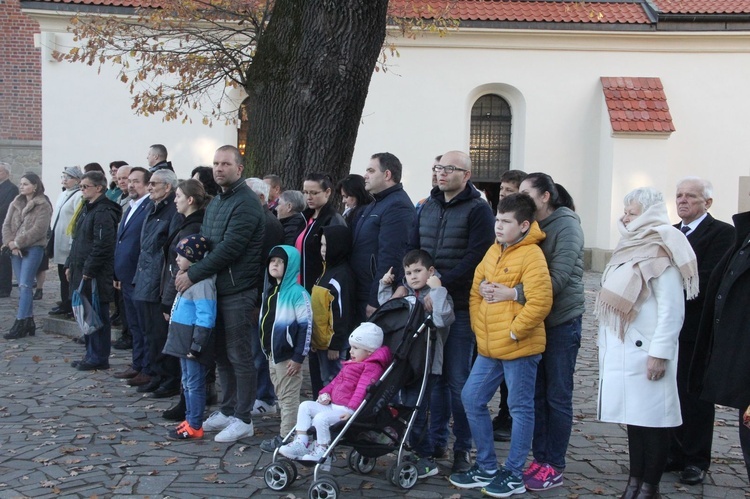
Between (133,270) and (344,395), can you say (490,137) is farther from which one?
(344,395)

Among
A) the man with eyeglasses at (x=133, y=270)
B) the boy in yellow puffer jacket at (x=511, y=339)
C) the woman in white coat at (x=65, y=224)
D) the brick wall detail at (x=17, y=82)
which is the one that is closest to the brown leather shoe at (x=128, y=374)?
the man with eyeglasses at (x=133, y=270)

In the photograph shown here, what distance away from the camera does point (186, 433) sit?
20.0 ft

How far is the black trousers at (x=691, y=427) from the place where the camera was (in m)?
5.41

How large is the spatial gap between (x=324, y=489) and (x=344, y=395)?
60 centimetres

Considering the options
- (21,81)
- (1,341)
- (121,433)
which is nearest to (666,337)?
(121,433)

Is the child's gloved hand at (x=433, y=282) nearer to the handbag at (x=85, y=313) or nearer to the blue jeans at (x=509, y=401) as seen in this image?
the blue jeans at (x=509, y=401)

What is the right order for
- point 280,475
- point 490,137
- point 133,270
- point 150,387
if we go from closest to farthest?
point 280,475
point 150,387
point 133,270
point 490,137

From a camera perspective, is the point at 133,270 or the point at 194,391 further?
the point at 133,270

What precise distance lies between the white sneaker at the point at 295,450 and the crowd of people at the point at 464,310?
0.01 metres

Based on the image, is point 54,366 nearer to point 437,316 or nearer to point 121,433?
point 121,433

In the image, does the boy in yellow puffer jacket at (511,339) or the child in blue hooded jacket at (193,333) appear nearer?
the boy in yellow puffer jacket at (511,339)

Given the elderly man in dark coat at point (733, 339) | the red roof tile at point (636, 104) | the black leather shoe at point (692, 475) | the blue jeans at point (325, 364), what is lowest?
the black leather shoe at point (692, 475)

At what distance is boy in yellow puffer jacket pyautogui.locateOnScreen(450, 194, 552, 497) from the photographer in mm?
4883

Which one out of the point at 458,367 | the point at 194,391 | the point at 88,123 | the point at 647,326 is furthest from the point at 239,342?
the point at 88,123
